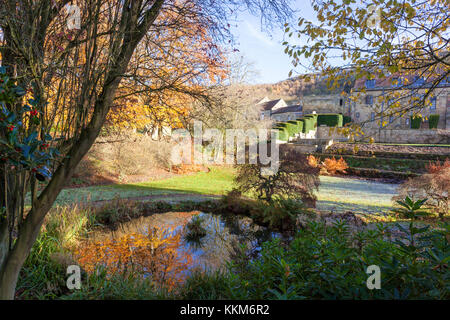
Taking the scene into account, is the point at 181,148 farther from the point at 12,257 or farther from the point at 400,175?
the point at 12,257

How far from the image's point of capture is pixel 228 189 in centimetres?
1209

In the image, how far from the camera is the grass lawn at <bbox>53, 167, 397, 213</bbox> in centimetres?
909

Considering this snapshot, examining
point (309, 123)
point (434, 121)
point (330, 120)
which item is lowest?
point (434, 121)

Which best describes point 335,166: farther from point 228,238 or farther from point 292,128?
point 228,238

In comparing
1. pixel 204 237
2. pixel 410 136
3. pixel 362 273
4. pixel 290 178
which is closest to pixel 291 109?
pixel 410 136

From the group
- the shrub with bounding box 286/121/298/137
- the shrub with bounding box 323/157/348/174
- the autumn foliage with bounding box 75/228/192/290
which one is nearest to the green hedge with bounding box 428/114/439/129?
the shrub with bounding box 286/121/298/137

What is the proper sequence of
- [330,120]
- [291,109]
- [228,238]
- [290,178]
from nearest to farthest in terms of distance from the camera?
[228,238] → [290,178] → [330,120] → [291,109]

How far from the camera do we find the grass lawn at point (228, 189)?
9.09 meters

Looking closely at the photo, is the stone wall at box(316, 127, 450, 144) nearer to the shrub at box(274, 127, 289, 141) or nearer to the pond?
the shrub at box(274, 127, 289, 141)

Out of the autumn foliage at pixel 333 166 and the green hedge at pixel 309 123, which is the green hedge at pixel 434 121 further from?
the autumn foliage at pixel 333 166

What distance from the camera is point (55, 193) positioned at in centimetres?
216

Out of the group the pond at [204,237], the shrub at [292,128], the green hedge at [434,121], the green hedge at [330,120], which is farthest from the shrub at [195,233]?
the green hedge at [434,121]
